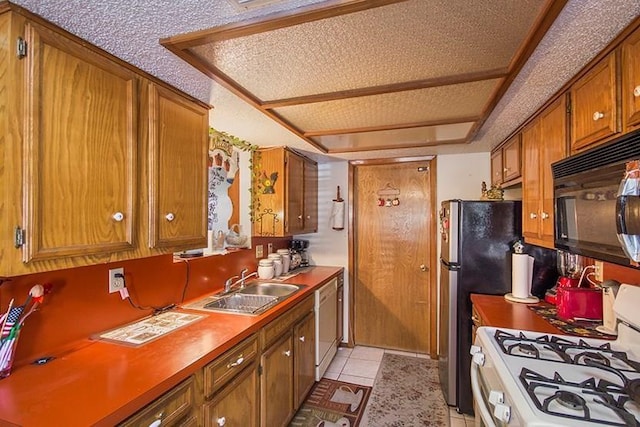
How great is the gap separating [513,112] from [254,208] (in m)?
2.11

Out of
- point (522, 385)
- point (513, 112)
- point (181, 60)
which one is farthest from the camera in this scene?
point (513, 112)

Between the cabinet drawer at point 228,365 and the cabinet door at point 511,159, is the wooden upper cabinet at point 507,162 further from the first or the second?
the cabinet drawer at point 228,365

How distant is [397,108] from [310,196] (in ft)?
5.67

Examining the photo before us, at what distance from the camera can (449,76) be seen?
4.74ft

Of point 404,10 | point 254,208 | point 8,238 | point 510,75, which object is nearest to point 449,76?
point 510,75

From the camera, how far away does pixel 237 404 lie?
5.05ft

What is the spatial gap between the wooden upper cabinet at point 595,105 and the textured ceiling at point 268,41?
7cm

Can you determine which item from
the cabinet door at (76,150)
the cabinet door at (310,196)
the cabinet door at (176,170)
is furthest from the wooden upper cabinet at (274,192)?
the cabinet door at (76,150)

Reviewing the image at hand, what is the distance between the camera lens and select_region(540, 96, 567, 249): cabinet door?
1588 millimetres

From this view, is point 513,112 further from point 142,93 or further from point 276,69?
point 142,93

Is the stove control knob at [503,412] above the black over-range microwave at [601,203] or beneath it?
beneath

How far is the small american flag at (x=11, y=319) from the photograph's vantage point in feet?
3.57

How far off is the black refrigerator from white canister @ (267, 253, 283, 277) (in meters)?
1.46

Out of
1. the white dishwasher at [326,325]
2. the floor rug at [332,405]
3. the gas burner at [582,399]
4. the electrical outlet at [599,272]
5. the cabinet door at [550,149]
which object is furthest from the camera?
the white dishwasher at [326,325]
